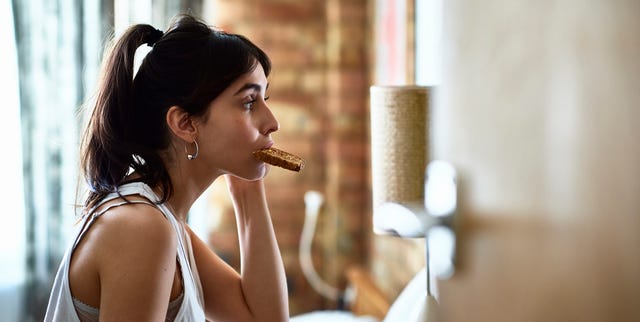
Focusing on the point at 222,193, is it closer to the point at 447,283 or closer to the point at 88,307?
the point at 88,307

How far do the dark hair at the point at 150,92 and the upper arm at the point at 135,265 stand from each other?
0.15 meters

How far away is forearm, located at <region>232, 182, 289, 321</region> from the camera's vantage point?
1593 mm

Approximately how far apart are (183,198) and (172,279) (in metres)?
0.26

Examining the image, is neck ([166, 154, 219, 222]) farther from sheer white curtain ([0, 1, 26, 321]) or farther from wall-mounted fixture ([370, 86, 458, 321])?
sheer white curtain ([0, 1, 26, 321])

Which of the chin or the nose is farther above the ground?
the nose

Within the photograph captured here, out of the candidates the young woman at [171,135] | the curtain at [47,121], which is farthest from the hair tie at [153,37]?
the curtain at [47,121]

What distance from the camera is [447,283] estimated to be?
534mm

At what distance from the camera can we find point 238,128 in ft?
4.49

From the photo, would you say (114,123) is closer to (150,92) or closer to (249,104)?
(150,92)

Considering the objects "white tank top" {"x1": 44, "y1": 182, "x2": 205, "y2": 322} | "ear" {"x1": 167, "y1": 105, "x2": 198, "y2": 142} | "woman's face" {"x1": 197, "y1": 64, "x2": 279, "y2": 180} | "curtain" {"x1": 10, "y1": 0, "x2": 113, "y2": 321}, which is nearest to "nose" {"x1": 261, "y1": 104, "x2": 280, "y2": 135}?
"woman's face" {"x1": 197, "y1": 64, "x2": 279, "y2": 180}

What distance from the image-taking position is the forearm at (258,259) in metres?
1.59

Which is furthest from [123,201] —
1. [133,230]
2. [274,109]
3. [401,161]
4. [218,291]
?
[274,109]

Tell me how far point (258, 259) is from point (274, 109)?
265cm

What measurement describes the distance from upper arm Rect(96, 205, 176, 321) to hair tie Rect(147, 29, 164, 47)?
358 mm
